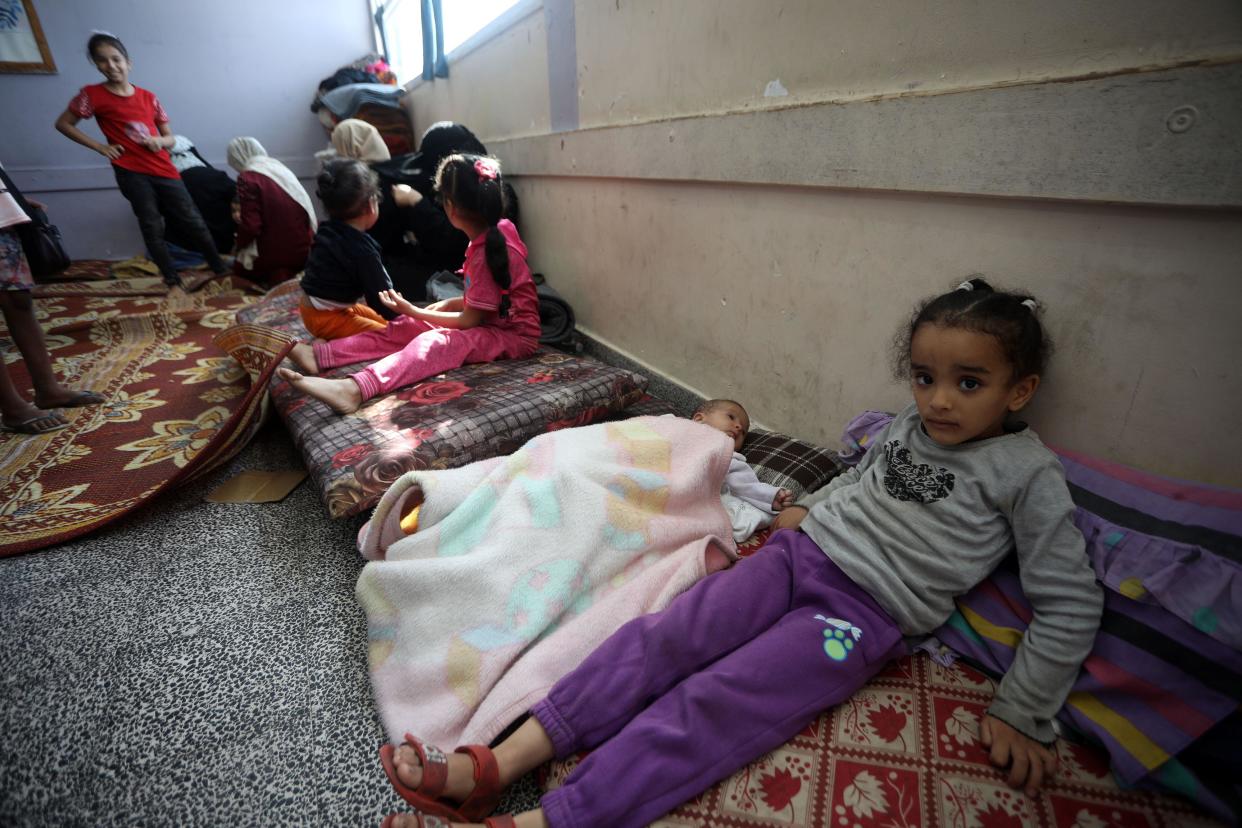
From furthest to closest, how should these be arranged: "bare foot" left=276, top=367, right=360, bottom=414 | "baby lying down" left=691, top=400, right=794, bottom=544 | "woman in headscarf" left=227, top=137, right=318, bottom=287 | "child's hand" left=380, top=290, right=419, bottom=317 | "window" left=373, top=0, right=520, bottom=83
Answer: "woman in headscarf" left=227, top=137, right=318, bottom=287
"window" left=373, top=0, right=520, bottom=83
"child's hand" left=380, top=290, right=419, bottom=317
"bare foot" left=276, top=367, right=360, bottom=414
"baby lying down" left=691, top=400, right=794, bottom=544

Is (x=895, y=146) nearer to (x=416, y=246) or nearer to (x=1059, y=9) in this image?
(x=1059, y=9)

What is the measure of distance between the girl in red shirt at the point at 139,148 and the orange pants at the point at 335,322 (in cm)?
252

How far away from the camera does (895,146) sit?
4.15 feet

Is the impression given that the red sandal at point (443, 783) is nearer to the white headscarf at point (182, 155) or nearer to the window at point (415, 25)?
the window at point (415, 25)

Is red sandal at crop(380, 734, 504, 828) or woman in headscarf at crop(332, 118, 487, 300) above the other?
woman in headscarf at crop(332, 118, 487, 300)

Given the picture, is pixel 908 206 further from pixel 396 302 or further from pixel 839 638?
pixel 396 302

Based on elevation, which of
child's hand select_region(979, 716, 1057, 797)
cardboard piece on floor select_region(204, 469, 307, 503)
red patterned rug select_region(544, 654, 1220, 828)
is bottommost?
cardboard piece on floor select_region(204, 469, 307, 503)

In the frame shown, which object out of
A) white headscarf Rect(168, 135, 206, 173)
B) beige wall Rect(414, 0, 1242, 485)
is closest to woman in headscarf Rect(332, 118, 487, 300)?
beige wall Rect(414, 0, 1242, 485)

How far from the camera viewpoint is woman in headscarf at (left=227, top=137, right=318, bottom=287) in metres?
3.61

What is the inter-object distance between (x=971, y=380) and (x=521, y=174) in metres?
2.70

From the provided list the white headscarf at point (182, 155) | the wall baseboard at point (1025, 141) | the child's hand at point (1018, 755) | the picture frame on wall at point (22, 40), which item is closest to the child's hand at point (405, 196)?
the wall baseboard at point (1025, 141)

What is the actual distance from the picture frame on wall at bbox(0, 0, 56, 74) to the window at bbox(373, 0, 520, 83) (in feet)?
8.74

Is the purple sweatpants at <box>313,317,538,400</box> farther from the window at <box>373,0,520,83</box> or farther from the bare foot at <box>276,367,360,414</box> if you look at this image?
the window at <box>373,0,520,83</box>

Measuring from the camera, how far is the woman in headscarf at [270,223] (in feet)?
11.8
